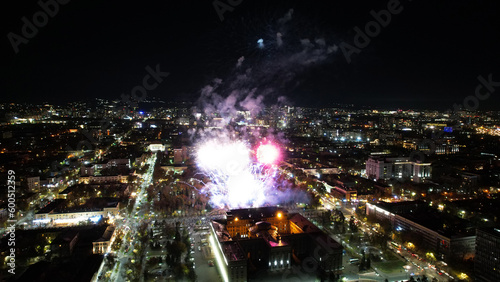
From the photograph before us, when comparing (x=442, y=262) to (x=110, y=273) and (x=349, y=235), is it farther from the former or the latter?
(x=110, y=273)

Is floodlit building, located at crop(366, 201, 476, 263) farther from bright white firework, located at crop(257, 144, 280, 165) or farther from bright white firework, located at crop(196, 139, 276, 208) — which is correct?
bright white firework, located at crop(257, 144, 280, 165)

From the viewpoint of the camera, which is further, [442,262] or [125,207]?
[125,207]

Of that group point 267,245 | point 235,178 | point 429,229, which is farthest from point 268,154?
point 267,245

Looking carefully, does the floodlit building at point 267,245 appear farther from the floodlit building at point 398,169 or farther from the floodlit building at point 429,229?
the floodlit building at point 398,169

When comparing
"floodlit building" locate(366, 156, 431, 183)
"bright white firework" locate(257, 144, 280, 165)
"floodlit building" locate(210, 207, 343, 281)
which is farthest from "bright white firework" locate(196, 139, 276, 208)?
"floodlit building" locate(366, 156, 431, 183)

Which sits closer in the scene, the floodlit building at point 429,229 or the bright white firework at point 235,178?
the floodlit building at point 429,229

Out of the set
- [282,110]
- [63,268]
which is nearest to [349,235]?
[63,268]

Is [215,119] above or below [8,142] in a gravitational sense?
above
